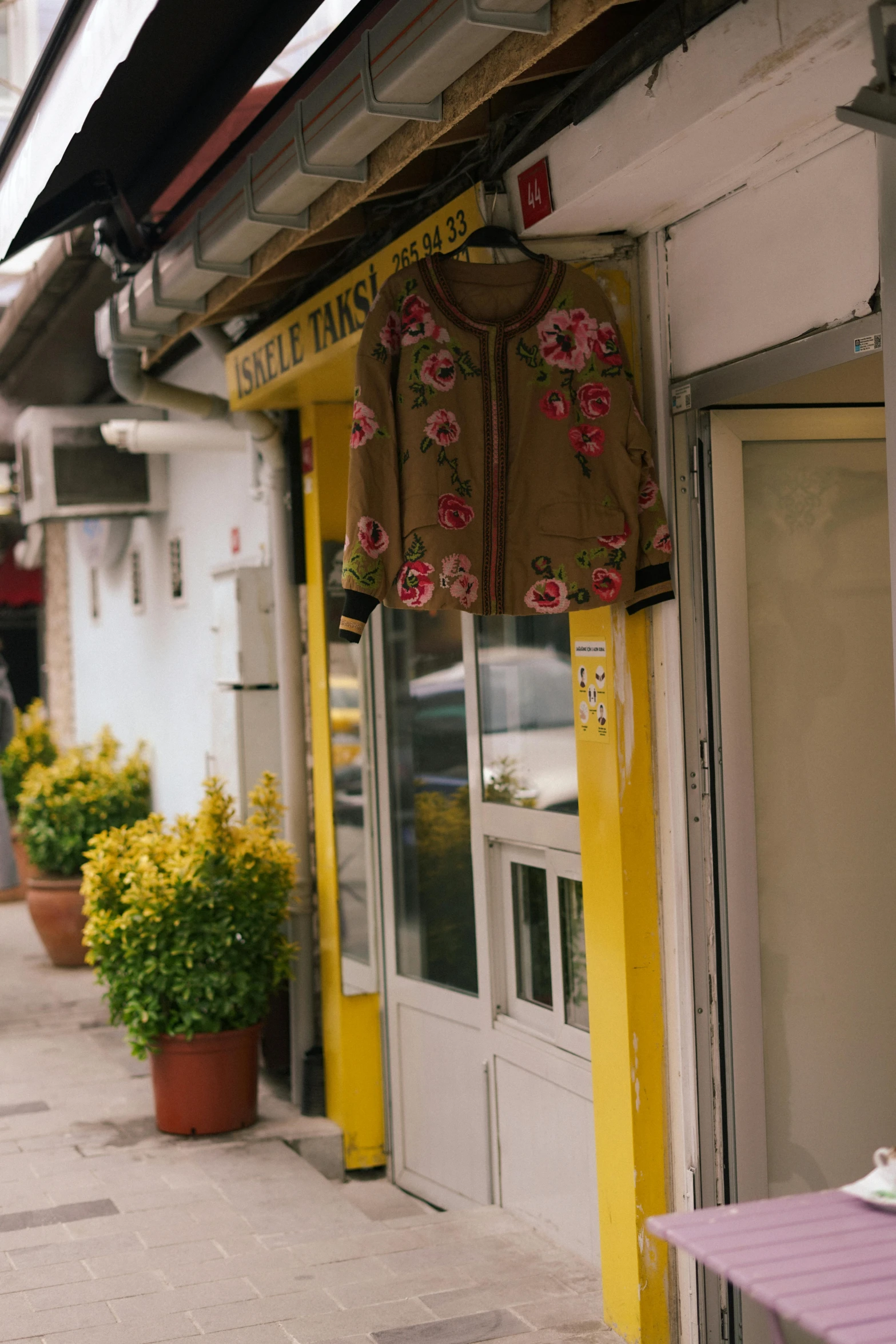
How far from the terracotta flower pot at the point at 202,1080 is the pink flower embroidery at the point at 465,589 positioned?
8.00 ft

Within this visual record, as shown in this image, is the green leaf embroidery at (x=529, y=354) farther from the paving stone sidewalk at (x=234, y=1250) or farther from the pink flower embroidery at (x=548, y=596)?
the paving stone sidewalk at (x=234, y=1250)

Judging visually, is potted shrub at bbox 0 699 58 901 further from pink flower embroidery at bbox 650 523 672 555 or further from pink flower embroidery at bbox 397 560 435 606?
pink flower embroidery at bbox 650 523 672 555

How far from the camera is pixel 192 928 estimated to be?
472cm

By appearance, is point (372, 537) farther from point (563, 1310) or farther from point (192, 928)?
point (192, 928)

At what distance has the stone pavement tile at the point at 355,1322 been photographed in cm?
322

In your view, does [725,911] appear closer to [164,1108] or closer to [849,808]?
[849,808]

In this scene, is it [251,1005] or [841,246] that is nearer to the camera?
[841,246]

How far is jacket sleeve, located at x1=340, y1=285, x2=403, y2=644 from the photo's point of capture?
2.94 metres

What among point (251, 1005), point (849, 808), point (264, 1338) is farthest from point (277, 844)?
point (849, 808)

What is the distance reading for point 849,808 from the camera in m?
3.25

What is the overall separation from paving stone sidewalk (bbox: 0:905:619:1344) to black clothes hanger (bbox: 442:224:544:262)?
2482mm

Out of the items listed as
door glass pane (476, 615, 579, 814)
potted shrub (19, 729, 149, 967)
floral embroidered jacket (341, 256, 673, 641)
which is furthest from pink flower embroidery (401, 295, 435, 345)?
potted shrub (19, 729, 149, 967)

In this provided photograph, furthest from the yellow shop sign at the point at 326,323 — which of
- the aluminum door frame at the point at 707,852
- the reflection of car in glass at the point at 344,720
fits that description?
the reflection of car in glass at the point at 344,720

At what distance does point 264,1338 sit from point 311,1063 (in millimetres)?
1834
